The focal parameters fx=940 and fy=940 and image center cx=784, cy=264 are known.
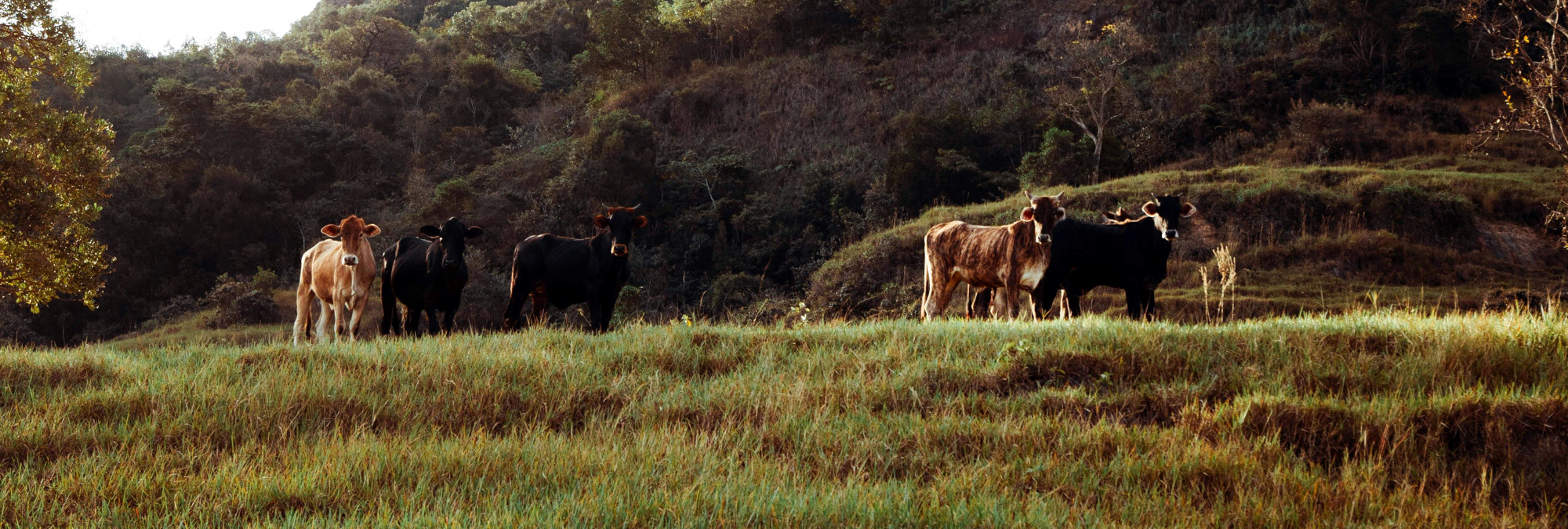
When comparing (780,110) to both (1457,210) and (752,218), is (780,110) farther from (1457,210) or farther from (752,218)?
(1457,210)

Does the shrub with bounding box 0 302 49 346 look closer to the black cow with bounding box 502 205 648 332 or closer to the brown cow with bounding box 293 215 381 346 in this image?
the brown cow with bounding box 293 215 381 346

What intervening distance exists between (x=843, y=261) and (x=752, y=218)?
917 cm

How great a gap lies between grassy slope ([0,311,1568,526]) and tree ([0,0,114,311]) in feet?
34.2

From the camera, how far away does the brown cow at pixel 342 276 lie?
1236cm

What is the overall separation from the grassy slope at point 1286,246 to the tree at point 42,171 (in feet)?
49.9

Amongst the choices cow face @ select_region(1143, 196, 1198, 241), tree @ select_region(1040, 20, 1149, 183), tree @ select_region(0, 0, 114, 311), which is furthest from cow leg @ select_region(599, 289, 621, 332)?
tree @ select_region(1040, 20, 1149, 183)

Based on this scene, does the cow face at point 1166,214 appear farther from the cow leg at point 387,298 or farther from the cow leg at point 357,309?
the cow leg at point 387,298

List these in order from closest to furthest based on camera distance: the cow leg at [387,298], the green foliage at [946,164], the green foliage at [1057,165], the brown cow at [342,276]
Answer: the brown cow at [342,276] → the cow leg at [387,298] → the green foliage at [1057,165] → the green foliage at [946,164]

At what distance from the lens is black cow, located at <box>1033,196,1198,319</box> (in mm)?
12508

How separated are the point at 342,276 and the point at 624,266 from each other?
384cm

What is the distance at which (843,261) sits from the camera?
1014 inches

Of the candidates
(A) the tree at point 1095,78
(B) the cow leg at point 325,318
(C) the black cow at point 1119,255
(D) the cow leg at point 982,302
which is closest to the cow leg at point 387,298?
(B) the cow leg at point 325,318

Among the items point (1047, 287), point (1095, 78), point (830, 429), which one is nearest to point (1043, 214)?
point (1047, 287)

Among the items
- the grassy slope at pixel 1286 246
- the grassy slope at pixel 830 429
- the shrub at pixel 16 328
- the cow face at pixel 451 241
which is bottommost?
the shrub at pixel 16 328
